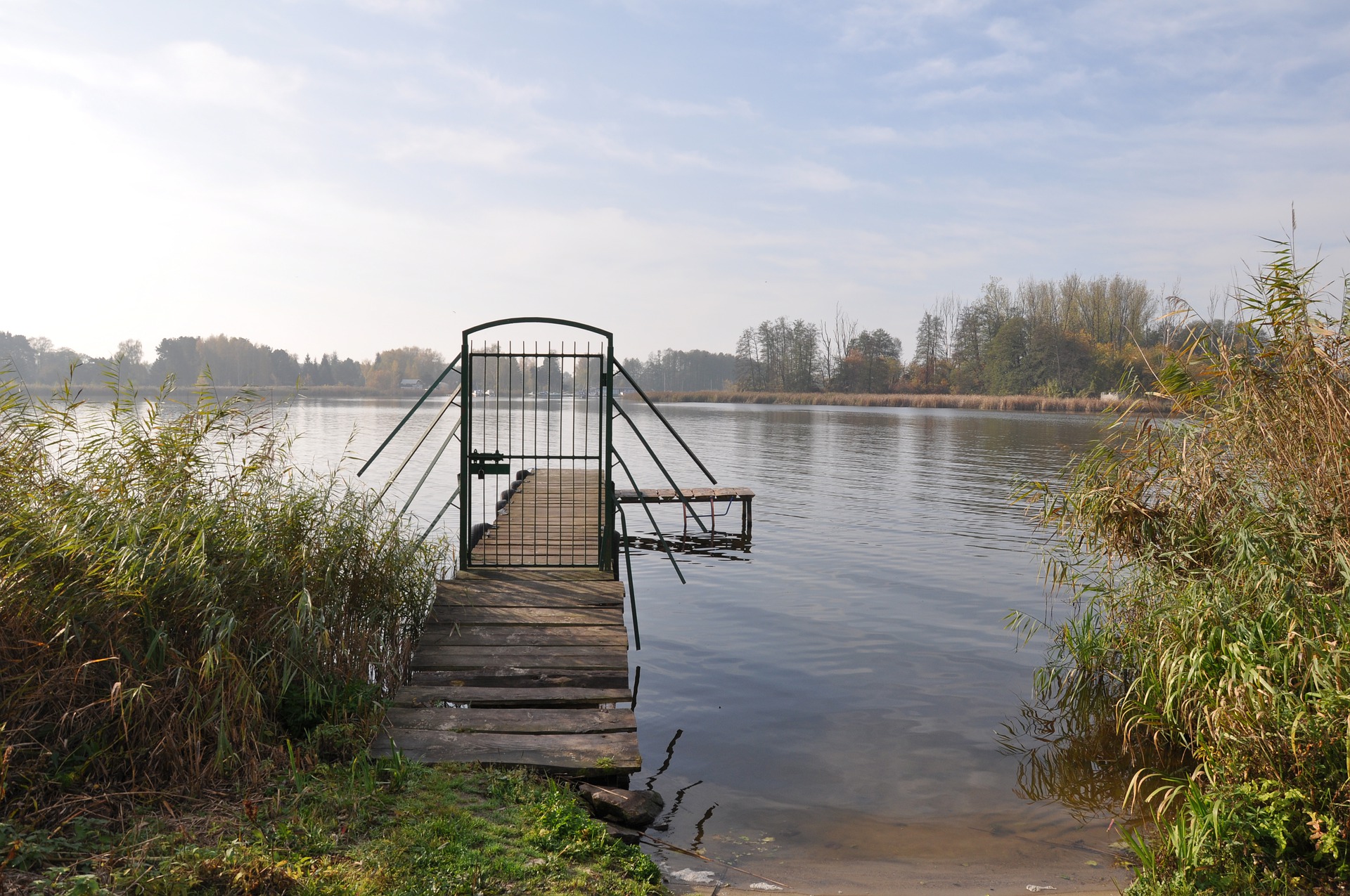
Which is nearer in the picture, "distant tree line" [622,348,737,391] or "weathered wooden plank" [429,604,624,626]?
"weathered wooden plank" [429,604,624,626]

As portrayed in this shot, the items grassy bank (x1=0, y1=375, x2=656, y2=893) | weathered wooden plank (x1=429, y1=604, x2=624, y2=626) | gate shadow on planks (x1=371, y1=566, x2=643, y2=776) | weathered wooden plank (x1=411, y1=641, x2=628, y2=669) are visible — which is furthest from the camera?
weathered wooden plank (x1=429, y1=604, x2=624, y2=626)

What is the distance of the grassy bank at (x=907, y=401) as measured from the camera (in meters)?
67.1

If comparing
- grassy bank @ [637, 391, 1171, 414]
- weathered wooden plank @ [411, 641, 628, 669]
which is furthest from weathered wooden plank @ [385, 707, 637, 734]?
grassy bank @ [637, 391, 1171, 414]

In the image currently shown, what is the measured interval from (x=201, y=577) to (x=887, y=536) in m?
14.3

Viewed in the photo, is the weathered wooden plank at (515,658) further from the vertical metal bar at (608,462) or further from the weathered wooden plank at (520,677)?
the vertical metal bar at (608,462)

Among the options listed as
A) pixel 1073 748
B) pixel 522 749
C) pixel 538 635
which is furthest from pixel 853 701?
pixel 522 749

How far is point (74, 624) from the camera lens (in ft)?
14.4

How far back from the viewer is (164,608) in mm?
4766

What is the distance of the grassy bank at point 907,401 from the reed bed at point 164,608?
5297 centimetres

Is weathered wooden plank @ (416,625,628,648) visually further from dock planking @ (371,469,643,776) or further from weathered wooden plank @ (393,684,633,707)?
weathered wooden plank @ (393,684,633,707)

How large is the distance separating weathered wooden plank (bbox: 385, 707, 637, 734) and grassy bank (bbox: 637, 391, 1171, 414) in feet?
171

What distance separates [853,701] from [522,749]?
13.2 feet

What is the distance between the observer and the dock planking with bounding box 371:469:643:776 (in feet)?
17.3

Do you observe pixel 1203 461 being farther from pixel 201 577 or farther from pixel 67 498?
pixel 67 498
